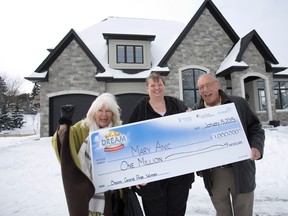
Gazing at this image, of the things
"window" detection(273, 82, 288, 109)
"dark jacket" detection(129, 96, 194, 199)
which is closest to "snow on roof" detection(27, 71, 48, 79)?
"dark jacket" detection(129, 96, 194, 199)

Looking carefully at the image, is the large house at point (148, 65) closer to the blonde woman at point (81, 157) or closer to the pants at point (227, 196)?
the blonde woman at point (81, 157)

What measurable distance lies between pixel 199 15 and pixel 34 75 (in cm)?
1032

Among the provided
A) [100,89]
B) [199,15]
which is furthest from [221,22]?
[100,89]

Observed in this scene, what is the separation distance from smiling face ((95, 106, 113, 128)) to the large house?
9418mm

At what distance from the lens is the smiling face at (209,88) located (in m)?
2.36

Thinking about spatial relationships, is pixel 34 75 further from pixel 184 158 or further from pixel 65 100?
pixel 184 158

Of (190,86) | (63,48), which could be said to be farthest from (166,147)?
(63,48)

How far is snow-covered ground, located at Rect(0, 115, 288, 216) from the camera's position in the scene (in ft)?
12.3

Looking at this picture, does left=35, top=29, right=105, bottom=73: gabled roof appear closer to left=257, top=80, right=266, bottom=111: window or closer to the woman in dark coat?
the woman in dark coat

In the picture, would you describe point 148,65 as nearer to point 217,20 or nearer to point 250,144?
point 217,20

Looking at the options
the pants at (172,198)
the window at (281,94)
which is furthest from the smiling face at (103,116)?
the window at (281,94)

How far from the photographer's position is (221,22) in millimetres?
13359

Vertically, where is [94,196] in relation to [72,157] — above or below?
below

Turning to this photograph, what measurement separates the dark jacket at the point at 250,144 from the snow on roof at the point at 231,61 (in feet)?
32.3
